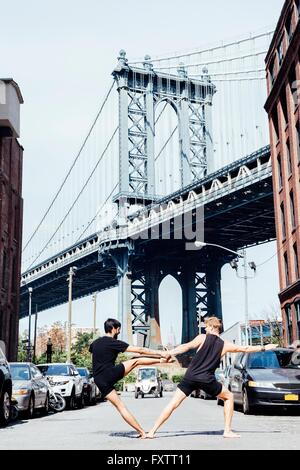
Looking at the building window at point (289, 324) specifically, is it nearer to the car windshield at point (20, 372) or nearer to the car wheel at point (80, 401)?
the car wheel at point (80, 401)

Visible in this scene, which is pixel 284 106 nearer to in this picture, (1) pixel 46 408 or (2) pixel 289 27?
(2) pixel 289 27

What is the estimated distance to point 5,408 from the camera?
1331cm

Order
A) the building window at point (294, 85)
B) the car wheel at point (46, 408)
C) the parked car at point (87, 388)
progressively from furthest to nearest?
the building window at point (294, 85) → the parked car at point (87, 388) → the car wheel at point (46, 408)

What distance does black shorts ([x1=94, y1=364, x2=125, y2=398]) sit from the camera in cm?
852

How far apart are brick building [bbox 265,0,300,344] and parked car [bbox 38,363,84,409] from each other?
1843 centimetres

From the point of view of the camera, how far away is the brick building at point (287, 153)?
38.3 m

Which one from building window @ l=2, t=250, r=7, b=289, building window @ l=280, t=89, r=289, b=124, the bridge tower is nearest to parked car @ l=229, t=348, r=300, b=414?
building window @ l=2, t=250, r=7, b=289

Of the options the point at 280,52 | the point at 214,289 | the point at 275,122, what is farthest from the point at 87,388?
the point at 214,289

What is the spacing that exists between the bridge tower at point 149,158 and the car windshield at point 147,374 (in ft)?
101

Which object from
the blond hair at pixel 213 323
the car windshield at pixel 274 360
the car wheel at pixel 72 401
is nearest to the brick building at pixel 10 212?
the car wheel at pixel 72 401

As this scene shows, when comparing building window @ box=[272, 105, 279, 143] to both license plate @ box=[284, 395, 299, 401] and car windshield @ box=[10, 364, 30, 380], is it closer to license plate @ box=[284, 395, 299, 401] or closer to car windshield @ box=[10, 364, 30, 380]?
car windshield @ box=[10, 364, 30, 380]

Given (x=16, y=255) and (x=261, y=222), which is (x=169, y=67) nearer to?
(x=261, y=222)

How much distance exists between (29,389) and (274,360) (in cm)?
593
